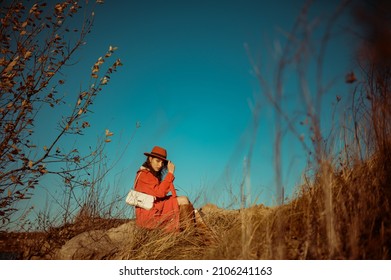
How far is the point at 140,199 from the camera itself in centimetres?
393

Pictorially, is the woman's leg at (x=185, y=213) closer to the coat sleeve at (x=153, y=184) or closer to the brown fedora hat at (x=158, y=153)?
the coat sleeve at (x=153, y=184)

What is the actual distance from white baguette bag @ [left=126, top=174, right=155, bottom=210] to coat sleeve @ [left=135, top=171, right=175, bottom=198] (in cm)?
9

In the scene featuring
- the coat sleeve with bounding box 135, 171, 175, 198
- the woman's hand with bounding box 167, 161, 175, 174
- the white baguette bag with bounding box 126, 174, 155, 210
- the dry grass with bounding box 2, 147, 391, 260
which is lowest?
the dry grass with bounding box 2, 147, 391, 260

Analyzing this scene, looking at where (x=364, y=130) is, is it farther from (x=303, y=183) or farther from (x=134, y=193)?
(x=134, y=193)

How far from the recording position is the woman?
3.78m

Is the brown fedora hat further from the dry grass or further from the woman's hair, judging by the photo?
the dry grass

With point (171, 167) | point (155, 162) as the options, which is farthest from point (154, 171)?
point (171, 167)

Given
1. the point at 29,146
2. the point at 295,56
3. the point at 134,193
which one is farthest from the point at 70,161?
the point at 295,56

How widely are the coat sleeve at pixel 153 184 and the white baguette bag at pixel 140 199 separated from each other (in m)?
0.09

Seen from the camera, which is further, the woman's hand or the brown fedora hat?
the brown fedora hat

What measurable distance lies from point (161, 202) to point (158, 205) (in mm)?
64

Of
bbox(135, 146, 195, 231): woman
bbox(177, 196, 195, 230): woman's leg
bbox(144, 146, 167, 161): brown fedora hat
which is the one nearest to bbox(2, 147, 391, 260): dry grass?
bbox(177, 196, 195, 230): woman's leg

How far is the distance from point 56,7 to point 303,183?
97.5 inches
